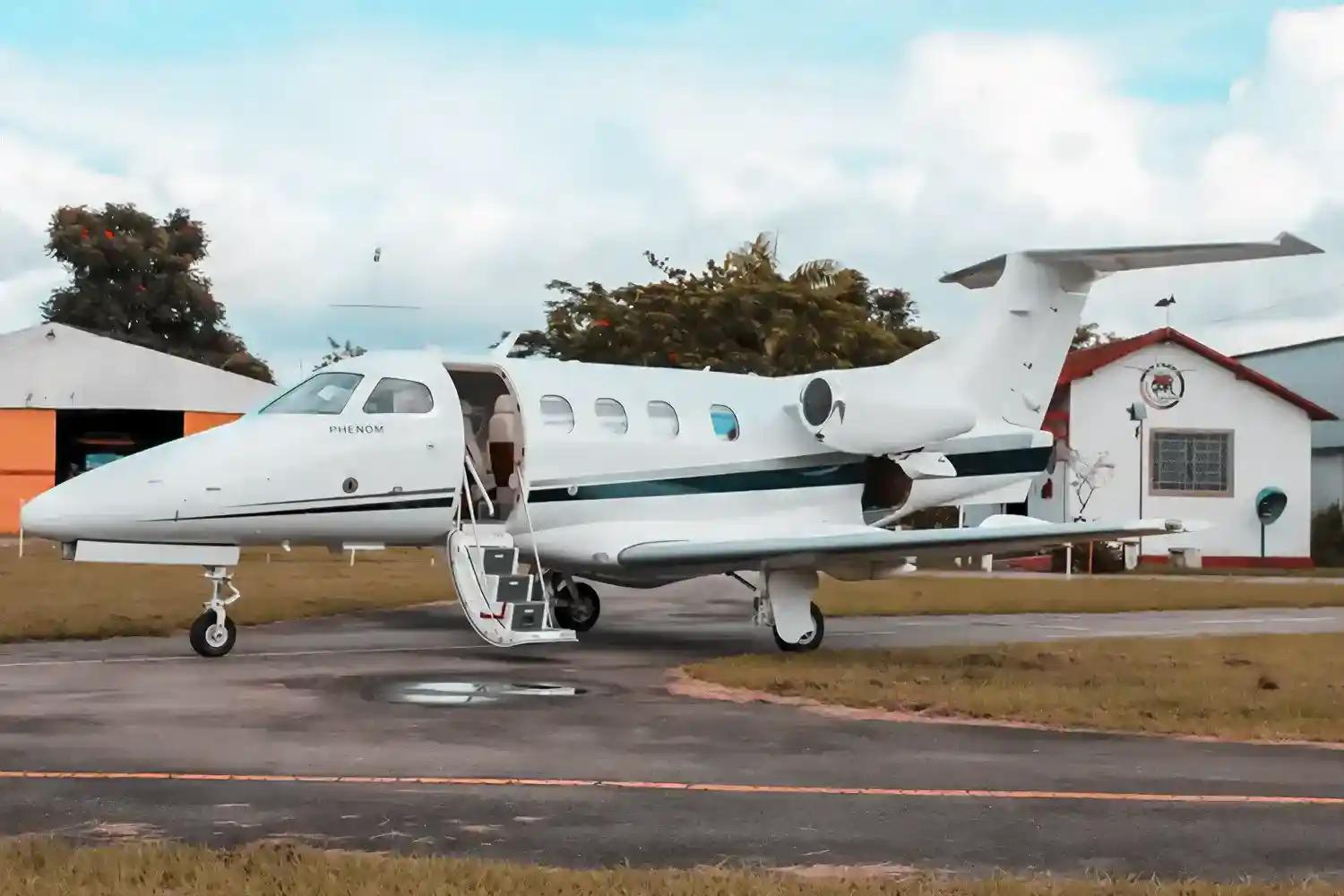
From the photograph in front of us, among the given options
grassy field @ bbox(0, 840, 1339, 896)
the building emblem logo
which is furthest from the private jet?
the building emblem logo

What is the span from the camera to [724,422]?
60.0 feet

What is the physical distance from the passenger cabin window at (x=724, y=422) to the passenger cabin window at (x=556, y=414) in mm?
2017

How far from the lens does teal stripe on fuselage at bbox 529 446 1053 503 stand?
17000 mm

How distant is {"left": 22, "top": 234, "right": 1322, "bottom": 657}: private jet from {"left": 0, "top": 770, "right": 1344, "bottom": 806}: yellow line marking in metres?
6.11

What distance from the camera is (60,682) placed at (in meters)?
12.7

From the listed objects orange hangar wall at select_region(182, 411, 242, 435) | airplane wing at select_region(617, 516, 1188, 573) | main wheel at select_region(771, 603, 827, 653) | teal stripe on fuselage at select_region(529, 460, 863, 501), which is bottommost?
main wheel at select_region(771, 603, 827, 653)

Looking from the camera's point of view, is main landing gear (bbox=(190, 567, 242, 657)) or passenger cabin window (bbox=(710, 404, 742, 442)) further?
passenger cabin window (bbox=(710, 404, 742, 442))

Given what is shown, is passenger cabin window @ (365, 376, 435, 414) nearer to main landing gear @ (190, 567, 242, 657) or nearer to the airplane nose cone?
main landing gear @ (190, 567, 242, 657)

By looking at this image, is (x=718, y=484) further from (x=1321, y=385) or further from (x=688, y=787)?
(x=1321, y=385)

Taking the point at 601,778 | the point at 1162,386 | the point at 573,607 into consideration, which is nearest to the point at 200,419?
the point at 1162,386

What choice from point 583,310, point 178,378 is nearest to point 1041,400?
point 583,310

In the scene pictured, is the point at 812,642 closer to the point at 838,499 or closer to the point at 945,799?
the point at 838,499

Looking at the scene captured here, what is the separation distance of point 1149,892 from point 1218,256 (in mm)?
13080

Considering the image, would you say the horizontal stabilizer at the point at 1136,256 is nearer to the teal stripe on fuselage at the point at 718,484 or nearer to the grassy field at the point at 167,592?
the teal stripe on fuselage at the point at 718,484
